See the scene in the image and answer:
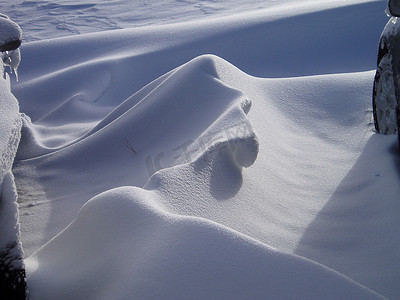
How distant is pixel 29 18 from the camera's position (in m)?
6.30

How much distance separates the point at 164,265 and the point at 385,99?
144 cm

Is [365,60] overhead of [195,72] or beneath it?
beneath

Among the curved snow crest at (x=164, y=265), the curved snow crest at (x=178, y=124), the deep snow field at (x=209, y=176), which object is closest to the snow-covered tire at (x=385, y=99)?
the deep snow field at (x=209, y=176)

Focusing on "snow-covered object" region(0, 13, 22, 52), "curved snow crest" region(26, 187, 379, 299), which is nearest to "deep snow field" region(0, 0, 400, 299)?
"curved snow crest" region(26, 187, 379, 299)

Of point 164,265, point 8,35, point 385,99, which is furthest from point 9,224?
point 385,99

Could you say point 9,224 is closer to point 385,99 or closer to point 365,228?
point 365,228

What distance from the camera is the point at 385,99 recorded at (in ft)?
6.27

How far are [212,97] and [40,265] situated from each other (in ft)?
4.14

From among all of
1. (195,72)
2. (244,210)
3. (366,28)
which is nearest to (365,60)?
(366,28)

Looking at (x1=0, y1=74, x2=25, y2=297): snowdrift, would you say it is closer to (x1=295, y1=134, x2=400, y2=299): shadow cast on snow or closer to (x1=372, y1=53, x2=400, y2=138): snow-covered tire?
(x1=295, y1=134, x2=400, y2=299): shadow cast on snow

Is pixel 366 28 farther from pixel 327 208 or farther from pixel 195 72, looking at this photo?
pixel 327 208

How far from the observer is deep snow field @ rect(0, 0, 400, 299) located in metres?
1.02

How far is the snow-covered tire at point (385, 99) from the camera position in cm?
185

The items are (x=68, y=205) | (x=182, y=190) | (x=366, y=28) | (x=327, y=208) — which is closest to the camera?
(x=182, y=190)
